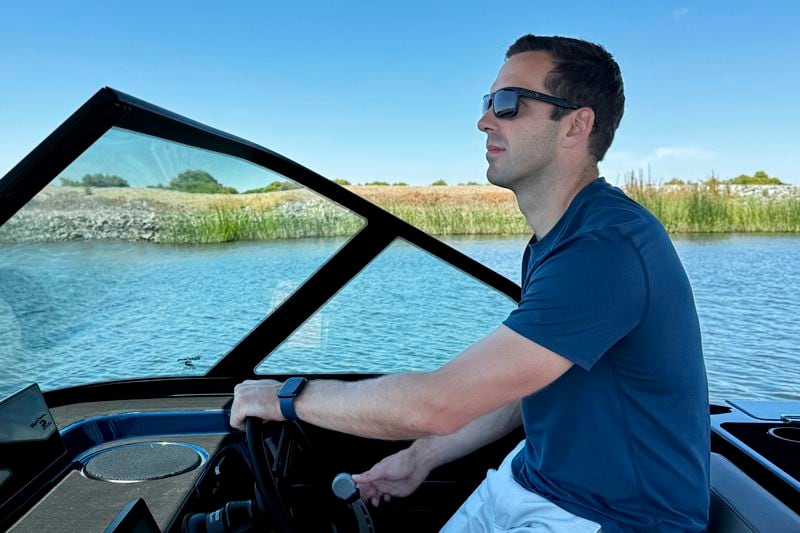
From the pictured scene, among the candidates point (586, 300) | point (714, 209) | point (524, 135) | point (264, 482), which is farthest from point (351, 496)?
point (714, 209)

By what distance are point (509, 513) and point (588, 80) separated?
786 mm

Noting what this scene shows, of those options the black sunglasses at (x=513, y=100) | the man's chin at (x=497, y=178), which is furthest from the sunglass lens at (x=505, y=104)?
the man's chin at (x=497, y=178)

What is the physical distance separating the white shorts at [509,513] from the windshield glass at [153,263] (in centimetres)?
95

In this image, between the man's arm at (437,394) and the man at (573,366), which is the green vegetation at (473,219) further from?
the man's arm at (437,394)

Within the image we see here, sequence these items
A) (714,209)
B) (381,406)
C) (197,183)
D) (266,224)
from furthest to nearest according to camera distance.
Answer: (714,209)
(266,224)
(197,183)
(381,406)

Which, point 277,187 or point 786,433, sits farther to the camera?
point 277,187

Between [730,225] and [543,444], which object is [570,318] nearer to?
[543,444]

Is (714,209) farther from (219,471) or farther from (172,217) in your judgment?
(219,471)

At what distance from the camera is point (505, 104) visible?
1286mm

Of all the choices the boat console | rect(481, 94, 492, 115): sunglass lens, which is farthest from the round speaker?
the boat console

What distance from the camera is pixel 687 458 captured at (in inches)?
42.7

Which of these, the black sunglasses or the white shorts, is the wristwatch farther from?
the black sunglasses

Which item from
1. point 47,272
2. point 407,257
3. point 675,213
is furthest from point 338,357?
point 675,213

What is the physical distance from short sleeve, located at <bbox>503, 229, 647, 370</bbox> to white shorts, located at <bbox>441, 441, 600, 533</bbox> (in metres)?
0.30
